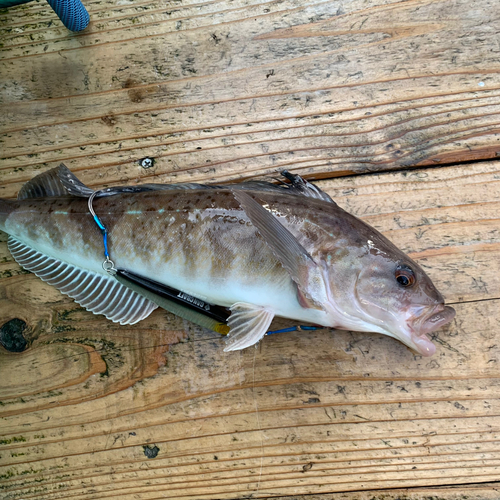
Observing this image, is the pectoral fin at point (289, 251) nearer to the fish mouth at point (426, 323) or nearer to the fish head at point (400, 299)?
the fish head at point (400, 299)

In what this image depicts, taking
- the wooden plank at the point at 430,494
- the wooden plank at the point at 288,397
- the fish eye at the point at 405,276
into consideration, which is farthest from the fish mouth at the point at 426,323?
the wooden plank at the point at 430,494

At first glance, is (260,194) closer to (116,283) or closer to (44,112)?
(116,283)

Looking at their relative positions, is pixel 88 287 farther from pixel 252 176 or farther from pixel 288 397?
Answer: pixel 288 397

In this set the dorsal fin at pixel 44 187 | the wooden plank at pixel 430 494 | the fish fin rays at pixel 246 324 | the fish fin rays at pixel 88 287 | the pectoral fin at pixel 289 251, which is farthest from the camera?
the dorsal fin at pixel 44 187

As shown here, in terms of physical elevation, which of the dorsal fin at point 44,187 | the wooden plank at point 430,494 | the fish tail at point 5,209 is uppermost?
the dorsal fin at point 44,187

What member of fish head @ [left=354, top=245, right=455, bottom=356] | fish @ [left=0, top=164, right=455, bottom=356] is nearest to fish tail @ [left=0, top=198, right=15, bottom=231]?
fish @ [left=0, top=164, right=455, bottom=356]

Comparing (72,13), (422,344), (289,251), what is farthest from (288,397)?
(72,13)
